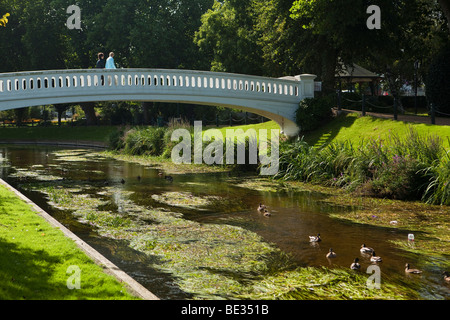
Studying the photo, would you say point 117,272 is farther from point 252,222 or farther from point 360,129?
point 360,129

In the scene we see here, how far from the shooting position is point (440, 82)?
20766 millimetres

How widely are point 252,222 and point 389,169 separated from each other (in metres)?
4.66

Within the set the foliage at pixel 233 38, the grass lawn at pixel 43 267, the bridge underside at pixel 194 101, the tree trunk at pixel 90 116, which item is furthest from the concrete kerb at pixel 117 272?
the tree trunk at pixel 90 116

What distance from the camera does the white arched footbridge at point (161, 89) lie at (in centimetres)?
2016

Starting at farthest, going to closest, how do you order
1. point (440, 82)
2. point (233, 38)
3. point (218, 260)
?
1. point (233, 38)
2. point (440, 82)
3. point (218, 260)

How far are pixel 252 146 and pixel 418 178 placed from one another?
25.5 ft

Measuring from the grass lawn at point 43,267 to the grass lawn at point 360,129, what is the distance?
11.9m

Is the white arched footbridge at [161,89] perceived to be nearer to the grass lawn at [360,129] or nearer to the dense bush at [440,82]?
the grass lawn at [360,129]

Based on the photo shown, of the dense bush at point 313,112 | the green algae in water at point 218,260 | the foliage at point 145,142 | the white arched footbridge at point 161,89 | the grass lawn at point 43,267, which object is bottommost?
the green algae in water at point 218,260

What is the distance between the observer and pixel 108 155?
28.5 metres

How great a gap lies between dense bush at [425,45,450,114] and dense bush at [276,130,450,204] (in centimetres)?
488

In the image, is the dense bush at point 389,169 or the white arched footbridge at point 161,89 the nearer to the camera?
the dense bush at point 389,169

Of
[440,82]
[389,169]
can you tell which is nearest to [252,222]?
[389,169]
